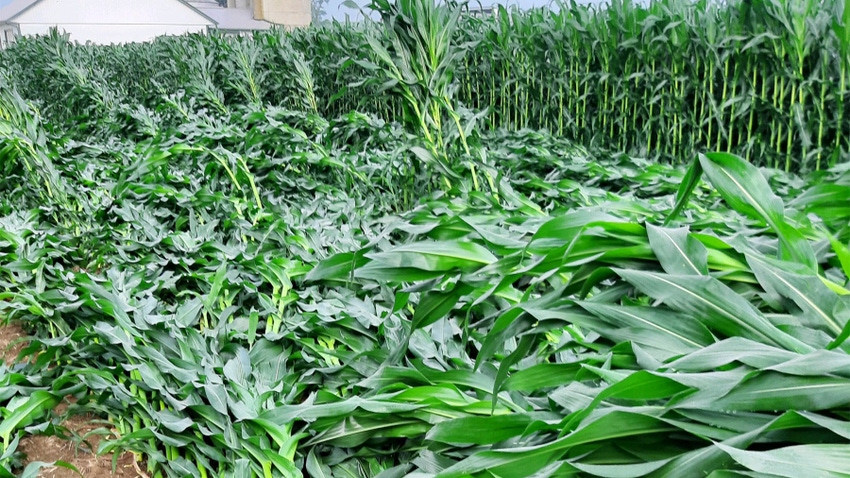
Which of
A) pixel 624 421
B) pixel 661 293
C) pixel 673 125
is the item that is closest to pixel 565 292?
pixel 661 293

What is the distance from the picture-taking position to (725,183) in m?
1.24

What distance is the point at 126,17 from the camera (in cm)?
4669

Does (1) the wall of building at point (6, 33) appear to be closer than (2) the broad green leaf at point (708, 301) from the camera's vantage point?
No

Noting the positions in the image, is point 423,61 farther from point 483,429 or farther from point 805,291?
point 805,291

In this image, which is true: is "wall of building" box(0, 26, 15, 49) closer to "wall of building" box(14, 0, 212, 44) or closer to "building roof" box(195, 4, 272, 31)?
"wall of building" box(14, 0, 212, 44)

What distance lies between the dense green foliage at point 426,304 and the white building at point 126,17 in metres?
42.6

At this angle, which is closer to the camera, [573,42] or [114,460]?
[114,460]

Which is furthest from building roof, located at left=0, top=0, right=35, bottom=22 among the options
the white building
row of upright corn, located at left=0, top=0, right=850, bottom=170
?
row of upright corn, located at left=0, top=0, right=850, bottom=170

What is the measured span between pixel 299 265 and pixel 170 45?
11.3 metres

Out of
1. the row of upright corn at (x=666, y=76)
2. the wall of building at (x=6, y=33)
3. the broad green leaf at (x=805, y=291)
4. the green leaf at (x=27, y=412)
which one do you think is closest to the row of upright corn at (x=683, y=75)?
the row of upright corn at (x=666, y=76)

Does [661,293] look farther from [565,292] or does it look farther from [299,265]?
[299,265]

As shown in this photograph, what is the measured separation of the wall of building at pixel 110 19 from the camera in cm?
4409

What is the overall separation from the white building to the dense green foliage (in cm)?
4259

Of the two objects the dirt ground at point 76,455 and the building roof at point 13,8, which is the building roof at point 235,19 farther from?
the dirt ground at point 76,455
